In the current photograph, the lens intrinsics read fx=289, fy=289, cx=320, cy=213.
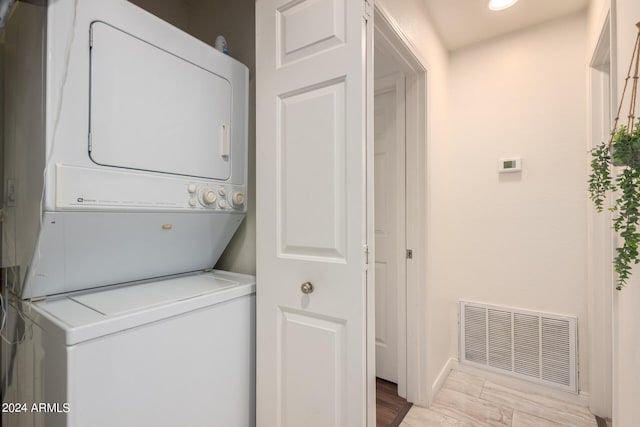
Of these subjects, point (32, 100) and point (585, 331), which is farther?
point (585, 331)

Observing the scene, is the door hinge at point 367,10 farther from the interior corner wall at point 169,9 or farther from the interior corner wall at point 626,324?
the interior corner wall at point 169,9

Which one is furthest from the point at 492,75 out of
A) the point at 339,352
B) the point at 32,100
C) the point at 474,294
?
the point at 32,100

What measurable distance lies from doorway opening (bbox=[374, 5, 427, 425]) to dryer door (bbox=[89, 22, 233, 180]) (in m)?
1.18

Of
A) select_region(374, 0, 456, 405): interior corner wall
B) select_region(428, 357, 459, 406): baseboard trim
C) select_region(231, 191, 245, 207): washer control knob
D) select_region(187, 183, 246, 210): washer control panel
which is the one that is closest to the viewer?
select_region(187, 183, 246, 210): washer control panel

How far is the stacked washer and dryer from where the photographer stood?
2.94ft

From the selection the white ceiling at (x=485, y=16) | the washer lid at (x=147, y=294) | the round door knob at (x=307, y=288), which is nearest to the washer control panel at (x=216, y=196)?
the washer lid at (x=147, y=294)

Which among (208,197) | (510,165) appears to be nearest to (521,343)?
(510,165)

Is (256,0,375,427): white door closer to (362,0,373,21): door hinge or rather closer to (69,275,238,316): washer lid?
(362,0,373,21): door hinge

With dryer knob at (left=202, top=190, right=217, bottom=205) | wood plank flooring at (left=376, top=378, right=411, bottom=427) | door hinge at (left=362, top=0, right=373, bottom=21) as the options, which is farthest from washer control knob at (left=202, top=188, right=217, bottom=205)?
wood plank flooring at (left=376, top=378, right=411, bottom=427)

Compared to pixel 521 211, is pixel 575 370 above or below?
below

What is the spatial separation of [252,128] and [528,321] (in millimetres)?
A: 2372

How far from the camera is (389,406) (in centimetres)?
201

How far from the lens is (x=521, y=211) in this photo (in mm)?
2195

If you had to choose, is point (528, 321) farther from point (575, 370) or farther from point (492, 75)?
point (492, 75)
